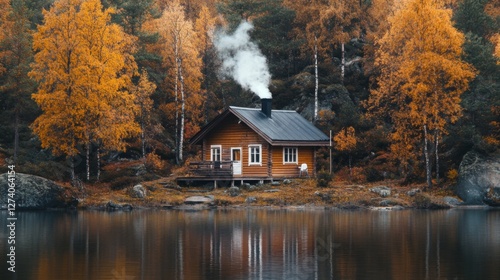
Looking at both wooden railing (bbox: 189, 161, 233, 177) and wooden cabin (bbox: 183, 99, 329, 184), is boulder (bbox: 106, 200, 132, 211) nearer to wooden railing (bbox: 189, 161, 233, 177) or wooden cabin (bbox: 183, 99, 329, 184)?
wooden cabin (bbox: 183, 99, 329, 184)

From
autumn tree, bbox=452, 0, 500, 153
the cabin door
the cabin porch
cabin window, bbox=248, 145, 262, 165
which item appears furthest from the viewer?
the cabin door

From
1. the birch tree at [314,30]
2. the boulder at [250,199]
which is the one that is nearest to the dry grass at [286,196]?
the boulder at [250,199]

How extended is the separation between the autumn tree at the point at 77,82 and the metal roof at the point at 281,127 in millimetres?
8343

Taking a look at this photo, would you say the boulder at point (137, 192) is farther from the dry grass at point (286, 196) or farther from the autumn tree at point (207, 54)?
the autumn tree at point (207, 54)

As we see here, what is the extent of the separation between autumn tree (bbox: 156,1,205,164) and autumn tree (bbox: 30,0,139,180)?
10.1m

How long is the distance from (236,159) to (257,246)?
2829 cm

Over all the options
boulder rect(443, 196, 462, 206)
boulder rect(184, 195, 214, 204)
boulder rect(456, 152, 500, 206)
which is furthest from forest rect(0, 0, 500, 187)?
boulder rect(184, 195, 214, 204)

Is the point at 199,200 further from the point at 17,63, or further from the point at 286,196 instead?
the point at 17,63

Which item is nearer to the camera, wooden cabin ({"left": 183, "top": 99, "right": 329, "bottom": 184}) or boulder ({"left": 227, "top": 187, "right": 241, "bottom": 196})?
boulder ({"left": 227, "top": 187, "right": 241, "bottom": 196})

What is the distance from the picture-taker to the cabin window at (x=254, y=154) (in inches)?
2317

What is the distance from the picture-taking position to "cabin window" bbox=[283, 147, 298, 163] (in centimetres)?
5941

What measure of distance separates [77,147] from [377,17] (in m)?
31.9

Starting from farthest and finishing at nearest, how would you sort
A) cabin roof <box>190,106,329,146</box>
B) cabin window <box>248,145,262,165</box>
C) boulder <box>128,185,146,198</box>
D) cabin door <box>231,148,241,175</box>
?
cabin door <box>231,148,241,175</box> → cabin window <box>248,145,262,165</box> → cabin roof <box>190,106,329,146</box> → boulder <box>128,185,146,198</box>

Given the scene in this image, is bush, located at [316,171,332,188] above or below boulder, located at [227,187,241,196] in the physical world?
above
